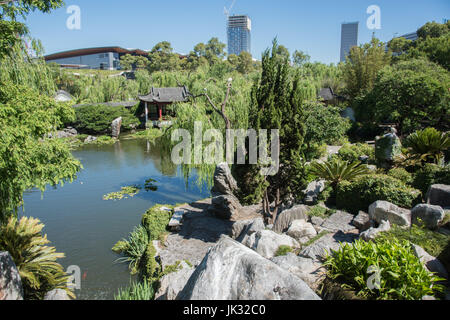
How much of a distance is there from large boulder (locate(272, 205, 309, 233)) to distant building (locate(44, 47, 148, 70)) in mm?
77049

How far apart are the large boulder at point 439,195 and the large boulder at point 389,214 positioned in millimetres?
→ 823

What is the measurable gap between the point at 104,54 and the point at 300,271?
269ft

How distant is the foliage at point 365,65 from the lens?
82.7ft

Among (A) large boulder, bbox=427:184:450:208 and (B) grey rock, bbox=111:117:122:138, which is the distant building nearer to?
(B) grey rock, bbox=111:117:122:138

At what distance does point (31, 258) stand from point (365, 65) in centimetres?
2721

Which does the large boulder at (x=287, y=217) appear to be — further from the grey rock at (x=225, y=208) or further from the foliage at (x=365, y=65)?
the foliage at (x=365, y=65)

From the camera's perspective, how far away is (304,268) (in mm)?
5078

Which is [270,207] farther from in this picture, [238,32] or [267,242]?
[238,32]

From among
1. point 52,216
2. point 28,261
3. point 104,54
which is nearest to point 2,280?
point 28,261

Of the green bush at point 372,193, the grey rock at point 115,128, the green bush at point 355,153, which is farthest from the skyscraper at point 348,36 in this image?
the green bush at point 372,193

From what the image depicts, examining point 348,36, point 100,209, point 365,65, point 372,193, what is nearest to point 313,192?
point 372,193

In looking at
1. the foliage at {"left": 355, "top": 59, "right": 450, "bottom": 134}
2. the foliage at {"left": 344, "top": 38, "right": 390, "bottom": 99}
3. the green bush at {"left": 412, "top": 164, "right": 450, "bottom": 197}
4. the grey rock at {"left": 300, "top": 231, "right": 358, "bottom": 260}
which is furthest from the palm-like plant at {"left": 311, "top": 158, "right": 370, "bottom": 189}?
the foliage at {"left": 344, "top": 38, "right": 390, "bottom": 99}

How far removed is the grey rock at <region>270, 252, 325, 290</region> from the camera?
4.72 meters
